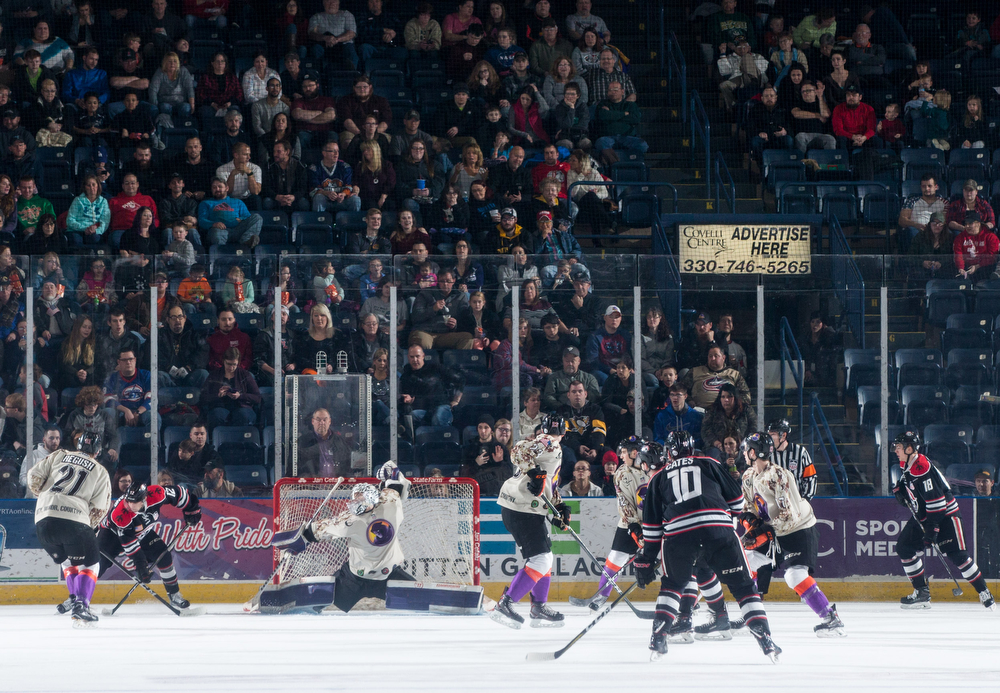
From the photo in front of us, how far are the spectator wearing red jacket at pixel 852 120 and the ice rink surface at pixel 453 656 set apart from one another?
568cm

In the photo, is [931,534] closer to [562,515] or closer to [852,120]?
[562,515]

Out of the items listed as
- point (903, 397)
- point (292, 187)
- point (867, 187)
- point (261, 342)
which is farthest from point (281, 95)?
point (903, 397)

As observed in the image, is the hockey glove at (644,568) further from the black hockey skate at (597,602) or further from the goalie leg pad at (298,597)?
the goalie leg pad at (298,597)

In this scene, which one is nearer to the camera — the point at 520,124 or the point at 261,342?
the point at 261,342

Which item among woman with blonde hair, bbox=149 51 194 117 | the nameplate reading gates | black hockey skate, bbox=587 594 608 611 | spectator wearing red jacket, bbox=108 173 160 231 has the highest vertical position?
woman with blonde hair, bbox=149 51 194 117

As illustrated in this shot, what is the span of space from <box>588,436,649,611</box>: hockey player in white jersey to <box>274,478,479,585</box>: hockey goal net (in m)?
1.01

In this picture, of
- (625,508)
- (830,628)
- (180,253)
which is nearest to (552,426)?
(625,508)

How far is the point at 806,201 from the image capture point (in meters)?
12.0

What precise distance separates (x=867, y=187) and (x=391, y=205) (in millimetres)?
4628

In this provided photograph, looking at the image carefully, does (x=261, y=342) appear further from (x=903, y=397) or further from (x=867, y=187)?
(x=867, y=187)

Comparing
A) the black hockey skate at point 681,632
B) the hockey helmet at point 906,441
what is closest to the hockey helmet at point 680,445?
the black hockey skate at point 681,632

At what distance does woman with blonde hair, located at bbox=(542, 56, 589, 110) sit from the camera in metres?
12.8

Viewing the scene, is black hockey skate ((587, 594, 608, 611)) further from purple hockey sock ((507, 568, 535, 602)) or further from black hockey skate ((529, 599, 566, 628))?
purple hockey sock ((507, 568, 535, 602))

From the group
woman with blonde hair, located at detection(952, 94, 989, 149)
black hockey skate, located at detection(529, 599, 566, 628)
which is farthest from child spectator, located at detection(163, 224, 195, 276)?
woman with blonde hair, located at detection(952, 94, 989, 149)
